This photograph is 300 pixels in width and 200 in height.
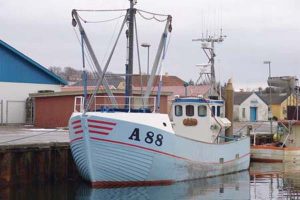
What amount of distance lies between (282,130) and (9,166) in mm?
18943

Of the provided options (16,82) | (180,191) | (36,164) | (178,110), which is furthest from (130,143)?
(16,82)

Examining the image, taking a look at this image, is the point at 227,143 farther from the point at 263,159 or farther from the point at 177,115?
the point at 263,159

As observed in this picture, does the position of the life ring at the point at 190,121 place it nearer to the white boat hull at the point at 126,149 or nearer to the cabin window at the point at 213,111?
the cabin window at the point at 213,111

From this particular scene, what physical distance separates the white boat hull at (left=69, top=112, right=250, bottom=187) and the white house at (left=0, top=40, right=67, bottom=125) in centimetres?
2144

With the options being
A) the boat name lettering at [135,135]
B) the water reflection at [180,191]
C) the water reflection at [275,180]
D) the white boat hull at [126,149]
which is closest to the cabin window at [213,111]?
the water reflection at [275,180]

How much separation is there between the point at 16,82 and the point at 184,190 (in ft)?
78.3

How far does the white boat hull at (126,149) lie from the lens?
2036cm

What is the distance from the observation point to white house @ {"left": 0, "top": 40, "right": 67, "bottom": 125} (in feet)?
136

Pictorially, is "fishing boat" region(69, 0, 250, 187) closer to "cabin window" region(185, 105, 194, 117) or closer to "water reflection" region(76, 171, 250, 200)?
"water reflection" region(76, 171, 250, 200)

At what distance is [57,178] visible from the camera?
73.3ft

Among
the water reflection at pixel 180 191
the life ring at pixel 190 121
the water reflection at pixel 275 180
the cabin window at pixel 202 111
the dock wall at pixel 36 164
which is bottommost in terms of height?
the water reflection at pixel 275 180

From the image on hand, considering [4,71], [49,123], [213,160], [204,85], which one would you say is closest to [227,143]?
[213,160]

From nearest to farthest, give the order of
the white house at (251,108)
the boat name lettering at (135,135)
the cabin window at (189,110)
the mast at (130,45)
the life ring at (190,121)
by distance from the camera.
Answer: the boat name lettering at (135,135)
the mast at (130,45)
the life ring at (190,121)
the cabin window at (189,110)
the white house at (251,108)

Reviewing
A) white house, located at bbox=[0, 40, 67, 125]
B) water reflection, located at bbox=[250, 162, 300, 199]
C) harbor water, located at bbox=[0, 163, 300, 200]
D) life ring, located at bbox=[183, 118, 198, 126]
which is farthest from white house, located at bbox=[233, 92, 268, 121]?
harbor water, located at bbox=[0, 163, 300, 200]
